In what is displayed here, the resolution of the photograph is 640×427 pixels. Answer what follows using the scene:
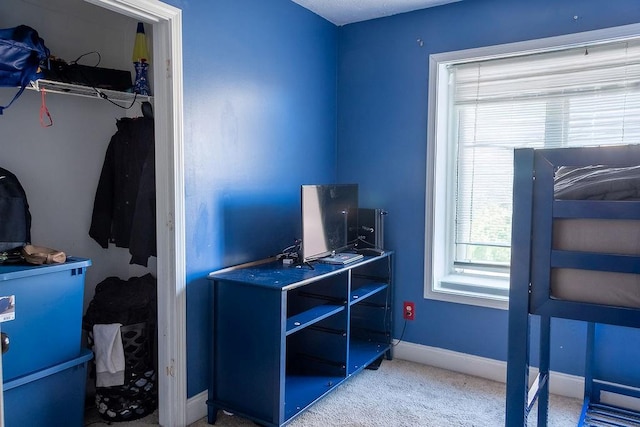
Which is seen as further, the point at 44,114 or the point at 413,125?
the point at 413,125

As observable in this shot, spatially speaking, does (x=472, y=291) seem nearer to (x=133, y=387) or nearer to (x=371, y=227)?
(x=371, y=227)

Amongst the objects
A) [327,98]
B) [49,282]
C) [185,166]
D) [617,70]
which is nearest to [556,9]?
[617,70]

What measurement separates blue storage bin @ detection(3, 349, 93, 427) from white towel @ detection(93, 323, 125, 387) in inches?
4.1

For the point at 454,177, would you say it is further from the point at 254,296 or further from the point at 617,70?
the point at 254,296

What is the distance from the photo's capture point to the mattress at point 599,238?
131cm

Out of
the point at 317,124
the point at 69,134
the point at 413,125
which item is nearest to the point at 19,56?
the point at 69,134

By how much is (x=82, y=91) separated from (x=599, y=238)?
2.52m

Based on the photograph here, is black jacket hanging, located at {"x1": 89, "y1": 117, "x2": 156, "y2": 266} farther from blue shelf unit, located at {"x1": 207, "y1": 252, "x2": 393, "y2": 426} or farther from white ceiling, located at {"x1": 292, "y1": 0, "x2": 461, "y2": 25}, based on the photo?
white ceiling, located at {"x1": 292, "y1": 0, "x2": 461, "y2": 25}

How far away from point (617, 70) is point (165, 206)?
8.63ft

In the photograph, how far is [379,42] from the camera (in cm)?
323

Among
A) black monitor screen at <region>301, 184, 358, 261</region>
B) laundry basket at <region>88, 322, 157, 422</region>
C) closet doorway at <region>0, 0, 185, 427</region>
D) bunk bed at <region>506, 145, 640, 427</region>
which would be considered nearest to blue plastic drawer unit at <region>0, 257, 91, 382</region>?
laundry basket at <region>88, 322, 157, 422</region>

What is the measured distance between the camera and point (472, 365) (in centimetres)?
296

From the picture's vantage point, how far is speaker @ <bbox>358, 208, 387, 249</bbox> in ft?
10.2

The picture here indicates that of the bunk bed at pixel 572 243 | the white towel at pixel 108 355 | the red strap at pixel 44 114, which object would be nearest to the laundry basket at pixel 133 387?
the white towel at pixel 108 355
